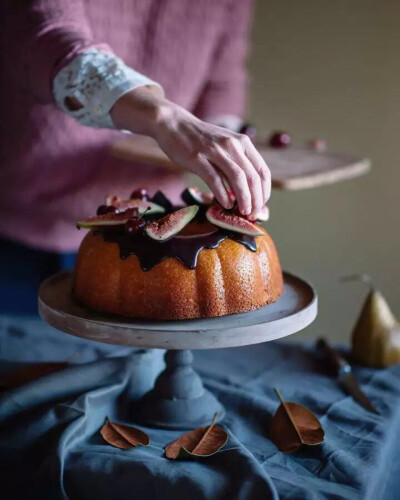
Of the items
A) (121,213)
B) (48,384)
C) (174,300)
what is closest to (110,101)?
(121,213)

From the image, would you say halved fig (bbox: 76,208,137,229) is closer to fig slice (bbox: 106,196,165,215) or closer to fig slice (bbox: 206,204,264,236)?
fig slice (bbox: 106,196,165,215)

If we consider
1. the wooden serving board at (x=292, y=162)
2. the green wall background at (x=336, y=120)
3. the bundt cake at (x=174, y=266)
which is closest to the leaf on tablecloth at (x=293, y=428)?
the bundt cake at (x=174, y=266)

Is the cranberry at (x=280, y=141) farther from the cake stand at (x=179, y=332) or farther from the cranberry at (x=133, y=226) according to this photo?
the cranberry at (x=133, y=226)

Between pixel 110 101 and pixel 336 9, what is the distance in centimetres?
206

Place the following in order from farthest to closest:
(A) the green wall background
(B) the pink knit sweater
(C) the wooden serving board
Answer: (A) the green wall background < (B) the pink knit sweater < (C) the wooden serving board

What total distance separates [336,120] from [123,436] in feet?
7.48

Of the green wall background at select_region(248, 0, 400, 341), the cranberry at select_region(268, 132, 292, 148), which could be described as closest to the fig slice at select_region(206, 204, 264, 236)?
the cranberry at select_region(268, 132, 292, 148)

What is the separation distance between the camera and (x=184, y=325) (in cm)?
119

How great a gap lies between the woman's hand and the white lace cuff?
7cm

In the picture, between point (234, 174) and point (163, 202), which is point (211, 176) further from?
point (163, 202)

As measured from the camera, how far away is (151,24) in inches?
83.4

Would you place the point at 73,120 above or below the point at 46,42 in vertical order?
below

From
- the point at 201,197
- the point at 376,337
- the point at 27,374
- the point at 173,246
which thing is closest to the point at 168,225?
the point at 173,246

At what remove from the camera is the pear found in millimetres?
1615
